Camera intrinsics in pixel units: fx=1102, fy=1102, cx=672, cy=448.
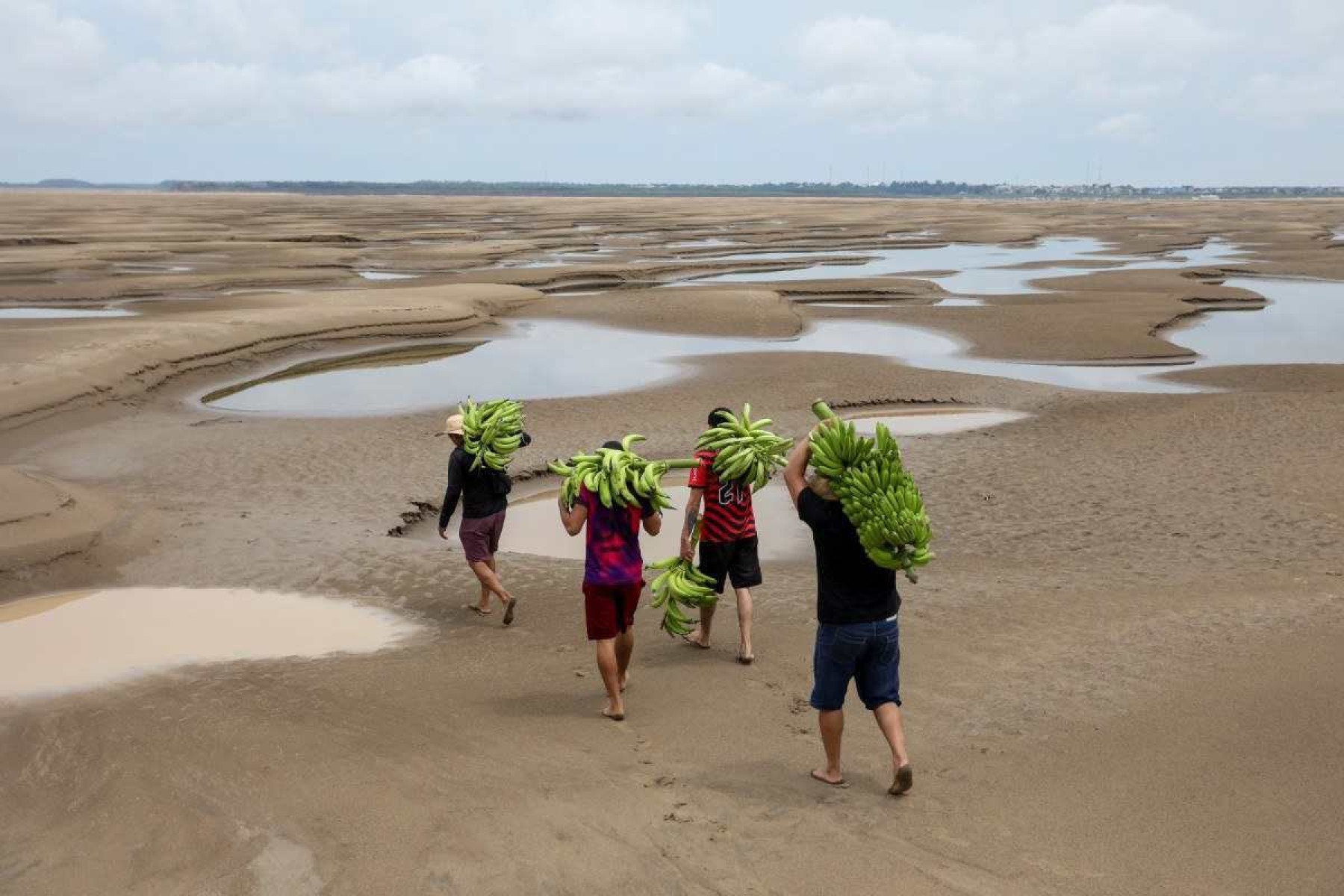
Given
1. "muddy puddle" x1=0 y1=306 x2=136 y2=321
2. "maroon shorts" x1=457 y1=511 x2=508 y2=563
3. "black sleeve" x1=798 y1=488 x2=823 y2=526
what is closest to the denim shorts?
"black sleeve" x1=798 y1=488 x2=823 y2=526

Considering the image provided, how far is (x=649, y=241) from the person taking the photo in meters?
57.8

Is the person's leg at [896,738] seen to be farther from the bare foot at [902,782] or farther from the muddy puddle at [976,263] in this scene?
the muddy puddle at [976,263]

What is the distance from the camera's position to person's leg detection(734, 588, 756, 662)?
7801mm

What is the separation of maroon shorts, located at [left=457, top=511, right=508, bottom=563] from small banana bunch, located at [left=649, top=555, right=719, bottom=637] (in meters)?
1.53

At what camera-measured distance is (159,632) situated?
8883 mm

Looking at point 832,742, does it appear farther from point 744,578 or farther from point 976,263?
point 976,263

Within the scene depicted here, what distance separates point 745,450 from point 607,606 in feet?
4.60

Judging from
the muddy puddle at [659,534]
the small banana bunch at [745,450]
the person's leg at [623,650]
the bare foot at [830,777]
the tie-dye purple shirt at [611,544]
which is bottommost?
the muddy puddle at [659,534]

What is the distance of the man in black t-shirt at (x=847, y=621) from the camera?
18.1 ft

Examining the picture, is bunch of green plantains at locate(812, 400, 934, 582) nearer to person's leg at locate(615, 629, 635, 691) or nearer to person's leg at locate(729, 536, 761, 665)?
person's leg at locate(615, 629, 635, 691)

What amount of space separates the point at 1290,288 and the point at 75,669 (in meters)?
39.9

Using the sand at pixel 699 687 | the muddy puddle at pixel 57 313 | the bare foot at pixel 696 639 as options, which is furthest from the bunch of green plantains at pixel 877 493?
the muddy puddle at pixel 57 313

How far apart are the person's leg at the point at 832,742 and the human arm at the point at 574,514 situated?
1.87m

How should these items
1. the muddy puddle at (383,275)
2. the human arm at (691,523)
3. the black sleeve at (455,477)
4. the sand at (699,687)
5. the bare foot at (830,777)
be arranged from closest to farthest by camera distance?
the sand at (699,687) → the bare foot at (830,777) → the human arm at (691,523) → the black sleeve at (455,477) → the muddy puddle at (383,275)
